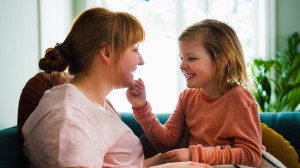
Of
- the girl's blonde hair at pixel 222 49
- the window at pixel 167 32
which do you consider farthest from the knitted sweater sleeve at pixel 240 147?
the window at pixel 167 32

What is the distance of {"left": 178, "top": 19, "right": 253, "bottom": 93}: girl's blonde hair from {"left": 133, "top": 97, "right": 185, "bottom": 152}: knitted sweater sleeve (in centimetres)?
28

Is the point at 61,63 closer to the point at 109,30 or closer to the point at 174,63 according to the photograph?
the point at 109,30

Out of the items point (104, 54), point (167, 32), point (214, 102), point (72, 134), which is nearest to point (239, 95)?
point (214, 102)

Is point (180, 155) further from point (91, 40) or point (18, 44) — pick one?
point (18, 44)

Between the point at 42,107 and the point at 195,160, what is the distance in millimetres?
585

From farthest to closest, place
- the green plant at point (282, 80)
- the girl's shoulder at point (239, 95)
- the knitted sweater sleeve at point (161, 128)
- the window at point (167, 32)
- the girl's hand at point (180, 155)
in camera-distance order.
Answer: the window at point (167, 32)
the green plant at point (282, 80)
the knitted sweater sleeve at point (161, 128)
the girl's shoulder at point (239, 95)
the girl's hand at point (180, 155)

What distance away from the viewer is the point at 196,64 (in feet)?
5.28

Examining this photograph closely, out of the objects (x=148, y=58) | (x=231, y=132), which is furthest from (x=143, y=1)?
(x=231, y=132)

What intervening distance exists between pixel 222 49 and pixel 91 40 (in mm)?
619

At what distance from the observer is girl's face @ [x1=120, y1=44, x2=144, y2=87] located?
1331mm

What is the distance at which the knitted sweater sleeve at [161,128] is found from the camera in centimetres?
172

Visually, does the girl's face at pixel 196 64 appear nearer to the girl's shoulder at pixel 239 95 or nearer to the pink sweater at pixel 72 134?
the girl's shoulder at pixel 239 95

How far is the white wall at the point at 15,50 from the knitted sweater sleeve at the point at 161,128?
2.11 ft

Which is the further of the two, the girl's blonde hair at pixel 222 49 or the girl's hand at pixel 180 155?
the girl's blonde hair at pixel 222 49
